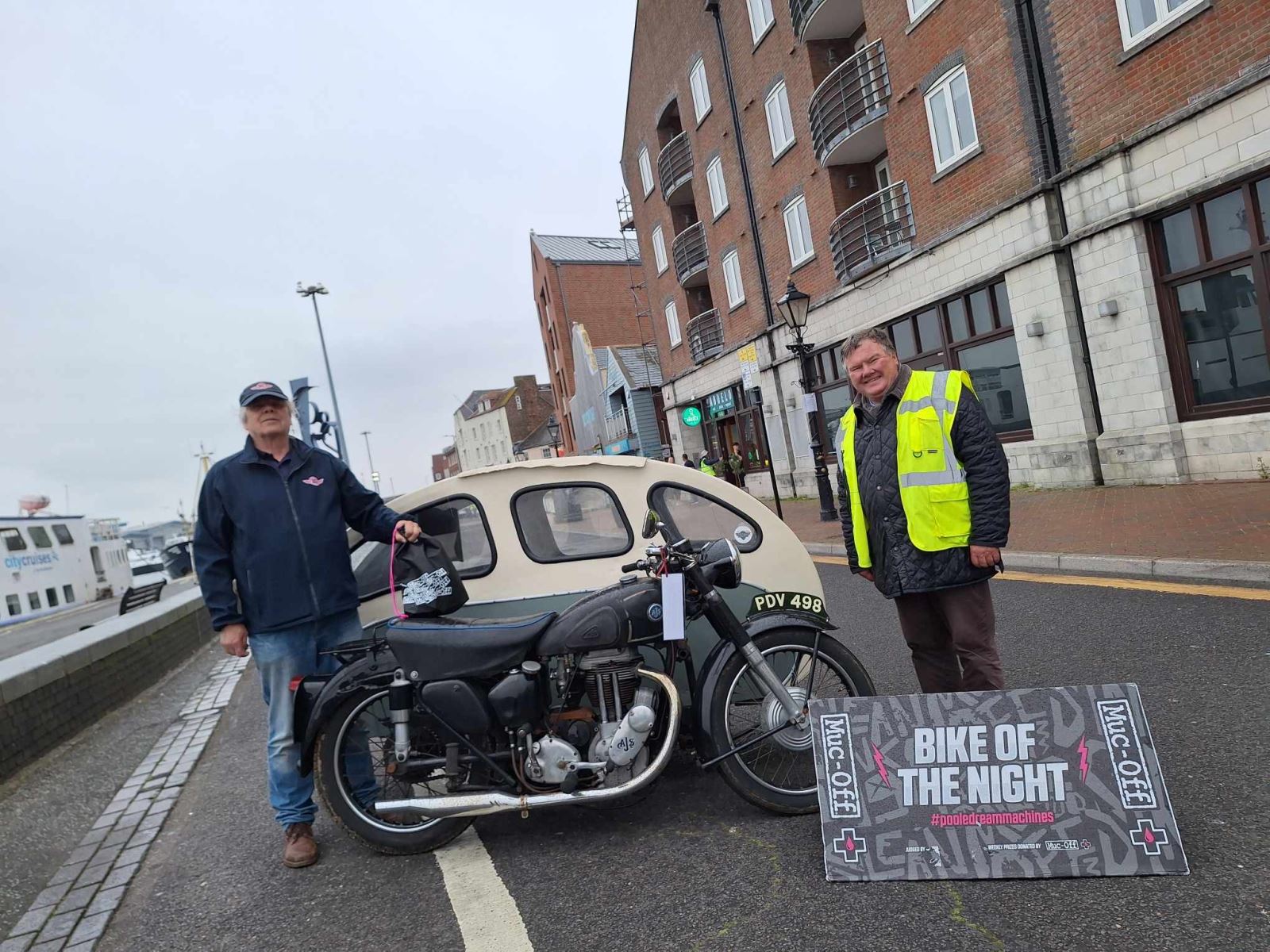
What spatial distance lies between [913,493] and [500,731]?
1.88 meters

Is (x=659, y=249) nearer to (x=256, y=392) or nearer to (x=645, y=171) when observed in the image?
(x=645, y=171)

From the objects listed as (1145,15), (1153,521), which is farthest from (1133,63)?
(1153,521)

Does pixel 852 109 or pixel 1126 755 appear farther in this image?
pixel 852 109

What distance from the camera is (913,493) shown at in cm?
333

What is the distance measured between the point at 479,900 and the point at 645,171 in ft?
98.5

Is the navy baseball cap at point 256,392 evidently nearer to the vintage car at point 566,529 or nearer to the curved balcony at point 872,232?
the vintage car at point 566,529

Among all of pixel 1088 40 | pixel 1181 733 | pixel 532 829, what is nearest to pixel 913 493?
pixel 1181 733

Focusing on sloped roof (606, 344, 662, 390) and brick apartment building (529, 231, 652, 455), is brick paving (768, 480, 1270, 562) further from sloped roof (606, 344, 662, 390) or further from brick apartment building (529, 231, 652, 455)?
brick apartment building (529, 231, 652, 455)

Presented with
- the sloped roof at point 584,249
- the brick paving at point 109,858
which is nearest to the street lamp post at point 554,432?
the sloped roof at point 584,249

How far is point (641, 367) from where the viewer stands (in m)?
44.1

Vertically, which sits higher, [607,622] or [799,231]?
[799,231]

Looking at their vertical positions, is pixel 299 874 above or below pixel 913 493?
below

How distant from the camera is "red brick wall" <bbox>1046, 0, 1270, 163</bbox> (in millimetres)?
9445

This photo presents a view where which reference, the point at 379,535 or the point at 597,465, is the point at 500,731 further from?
the point at 597,465
